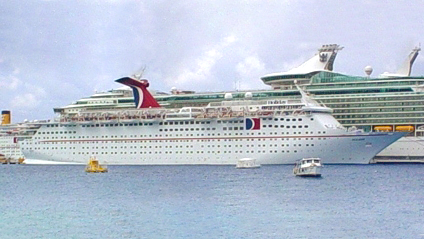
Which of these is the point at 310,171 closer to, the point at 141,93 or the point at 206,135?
the point at 206,135

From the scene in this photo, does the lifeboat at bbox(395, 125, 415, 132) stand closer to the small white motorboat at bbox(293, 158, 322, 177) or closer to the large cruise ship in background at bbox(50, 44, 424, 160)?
the large cruise ship in background at bbox(50, 44, 424, 160)

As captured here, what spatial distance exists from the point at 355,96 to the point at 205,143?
14.7 metres

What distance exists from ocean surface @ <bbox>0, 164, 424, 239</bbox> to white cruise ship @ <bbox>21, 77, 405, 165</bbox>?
118 inches

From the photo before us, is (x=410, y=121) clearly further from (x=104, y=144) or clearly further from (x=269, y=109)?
(x=104, y=144)

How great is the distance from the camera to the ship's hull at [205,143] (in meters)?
62.7

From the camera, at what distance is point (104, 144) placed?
7050cm

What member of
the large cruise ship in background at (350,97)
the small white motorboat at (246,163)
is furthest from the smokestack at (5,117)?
the small white motorboat at (246,163)

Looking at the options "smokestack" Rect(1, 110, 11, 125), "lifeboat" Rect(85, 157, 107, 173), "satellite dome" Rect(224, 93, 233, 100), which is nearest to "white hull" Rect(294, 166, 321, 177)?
"lifeboat" Rect(85, 157, 107, 173)

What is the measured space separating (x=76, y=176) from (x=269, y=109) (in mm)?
15853

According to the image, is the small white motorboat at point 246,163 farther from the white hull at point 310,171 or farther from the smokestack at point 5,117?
the smokestack at point 5,117

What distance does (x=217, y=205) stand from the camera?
39.4 meters

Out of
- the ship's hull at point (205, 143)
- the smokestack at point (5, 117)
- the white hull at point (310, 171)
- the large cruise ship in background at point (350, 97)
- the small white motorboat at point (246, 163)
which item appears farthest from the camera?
the smokestack at point (5, 117)

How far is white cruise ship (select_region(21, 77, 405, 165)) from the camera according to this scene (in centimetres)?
6284

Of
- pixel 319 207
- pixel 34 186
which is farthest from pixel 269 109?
pixel 319 207
